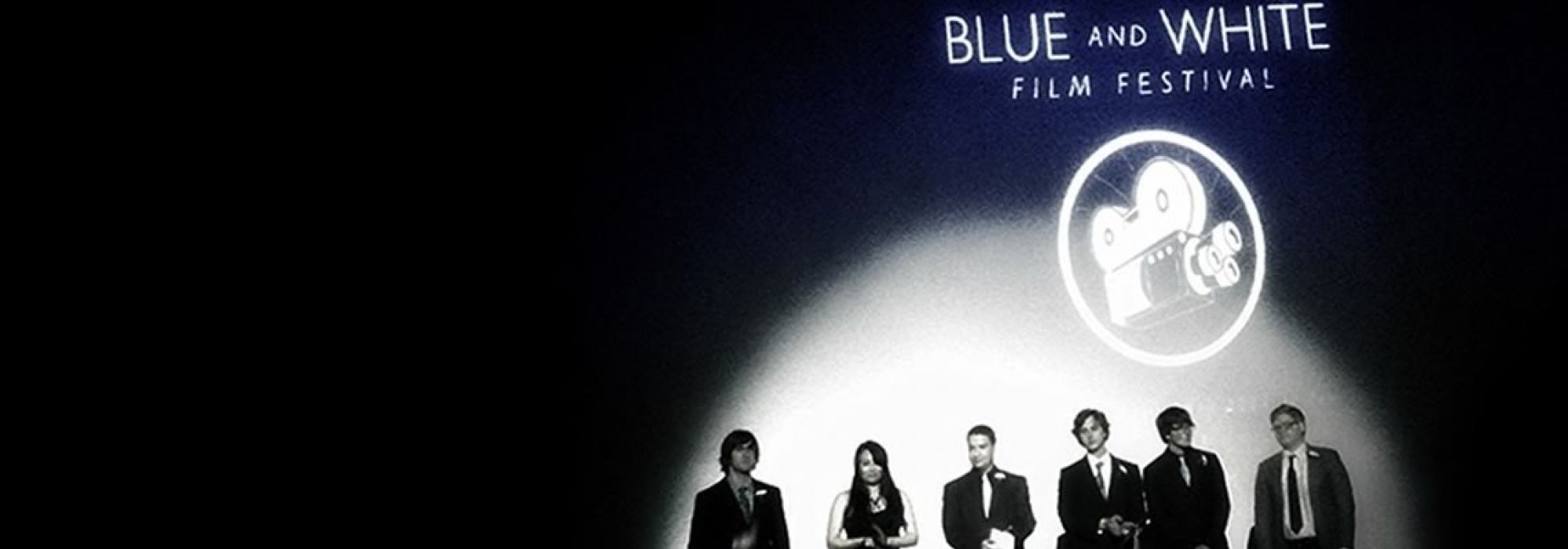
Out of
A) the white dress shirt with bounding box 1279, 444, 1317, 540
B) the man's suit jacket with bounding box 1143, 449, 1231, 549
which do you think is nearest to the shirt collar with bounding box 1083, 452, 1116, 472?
the man's suit jacket with bounding box 1143, 449, 1231, 549

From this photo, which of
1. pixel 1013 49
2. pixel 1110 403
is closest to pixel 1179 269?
pixel 1110 403

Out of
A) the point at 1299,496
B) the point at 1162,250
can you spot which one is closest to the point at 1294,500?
the point at 1299,496

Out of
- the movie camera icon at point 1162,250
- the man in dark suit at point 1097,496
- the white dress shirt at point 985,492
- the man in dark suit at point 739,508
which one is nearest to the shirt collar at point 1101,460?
the man in dark suit at point 1097,496

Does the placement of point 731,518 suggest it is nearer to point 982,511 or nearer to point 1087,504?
point 982,511

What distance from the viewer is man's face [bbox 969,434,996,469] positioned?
4.03m

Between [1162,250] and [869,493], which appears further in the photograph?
[1162,250]

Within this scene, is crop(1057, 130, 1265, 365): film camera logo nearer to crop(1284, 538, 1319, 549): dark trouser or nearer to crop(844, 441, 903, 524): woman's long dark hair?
crop(1284, 538, 1319, 549): dark trouser

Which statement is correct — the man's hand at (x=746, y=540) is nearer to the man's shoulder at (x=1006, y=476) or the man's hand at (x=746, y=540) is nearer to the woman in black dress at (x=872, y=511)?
the woman in black dress at (x=872, y=511)

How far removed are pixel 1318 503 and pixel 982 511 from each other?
948 mm

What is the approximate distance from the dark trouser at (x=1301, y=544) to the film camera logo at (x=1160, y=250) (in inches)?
22.1

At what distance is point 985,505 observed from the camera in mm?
4020

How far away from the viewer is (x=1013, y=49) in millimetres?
4254

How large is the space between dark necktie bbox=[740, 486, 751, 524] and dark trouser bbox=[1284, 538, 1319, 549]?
1.49 meters

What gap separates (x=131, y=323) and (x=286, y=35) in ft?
3.05
